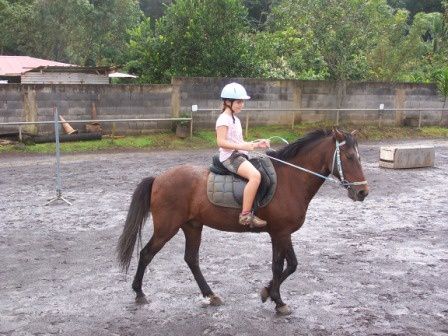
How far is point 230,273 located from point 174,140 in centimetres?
1165

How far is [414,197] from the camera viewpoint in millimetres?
11852

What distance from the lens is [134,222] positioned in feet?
20.2

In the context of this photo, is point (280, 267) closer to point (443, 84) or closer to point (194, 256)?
point (194, 256)

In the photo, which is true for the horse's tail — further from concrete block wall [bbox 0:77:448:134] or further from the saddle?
concrete block wall [bbox 0:77:448:134]

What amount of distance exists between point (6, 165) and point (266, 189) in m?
10.9

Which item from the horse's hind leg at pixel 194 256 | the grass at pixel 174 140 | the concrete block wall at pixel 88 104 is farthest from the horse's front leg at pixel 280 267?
the concrete block wall at pixel 88 104

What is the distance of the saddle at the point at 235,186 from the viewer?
5.86m

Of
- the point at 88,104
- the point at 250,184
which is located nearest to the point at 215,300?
the point at 250,184

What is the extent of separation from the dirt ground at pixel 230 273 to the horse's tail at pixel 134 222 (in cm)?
52

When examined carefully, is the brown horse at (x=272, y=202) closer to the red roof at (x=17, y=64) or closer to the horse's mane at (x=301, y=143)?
the horse's mane at (x=301, y=143)

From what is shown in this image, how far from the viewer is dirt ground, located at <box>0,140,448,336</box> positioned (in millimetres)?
5551

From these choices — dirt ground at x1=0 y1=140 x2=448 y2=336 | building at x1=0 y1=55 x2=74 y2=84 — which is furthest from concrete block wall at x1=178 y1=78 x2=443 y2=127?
building at x1=0 y1=55 x2=74 y2=84

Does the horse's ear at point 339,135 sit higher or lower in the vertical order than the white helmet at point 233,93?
lower

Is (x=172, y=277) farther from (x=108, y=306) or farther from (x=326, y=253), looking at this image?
(x=326, y=253)
